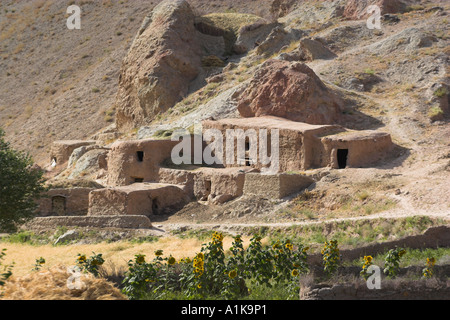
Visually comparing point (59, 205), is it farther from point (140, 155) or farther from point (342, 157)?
point (342, 157)

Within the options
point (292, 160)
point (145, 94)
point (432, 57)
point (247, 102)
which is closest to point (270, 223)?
point (292, 160)

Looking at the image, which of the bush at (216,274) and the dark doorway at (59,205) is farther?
the dark doorway at (59,205)

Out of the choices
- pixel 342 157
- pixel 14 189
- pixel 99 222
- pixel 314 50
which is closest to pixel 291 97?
pixel 342 157

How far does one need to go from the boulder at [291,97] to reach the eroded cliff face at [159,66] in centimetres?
906

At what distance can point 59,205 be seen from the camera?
75.3ft

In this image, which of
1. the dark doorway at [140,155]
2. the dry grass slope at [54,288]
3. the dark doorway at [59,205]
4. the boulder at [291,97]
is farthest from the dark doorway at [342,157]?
the dry grass slope at [54,288]

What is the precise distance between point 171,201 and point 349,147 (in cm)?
705

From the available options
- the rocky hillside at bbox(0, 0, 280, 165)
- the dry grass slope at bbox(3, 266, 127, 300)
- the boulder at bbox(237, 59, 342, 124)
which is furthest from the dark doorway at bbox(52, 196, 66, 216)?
the rocky hillside at bbox(0, 0, 280, 165)

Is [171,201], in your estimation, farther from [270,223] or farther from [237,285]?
[237,285]

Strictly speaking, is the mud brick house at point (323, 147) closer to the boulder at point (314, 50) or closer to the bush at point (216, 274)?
the boulder at point (314, 50)

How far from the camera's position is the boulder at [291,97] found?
1008 inches

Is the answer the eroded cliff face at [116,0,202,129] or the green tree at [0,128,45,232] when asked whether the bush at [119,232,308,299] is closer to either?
the green tree at [0,128,45,232]

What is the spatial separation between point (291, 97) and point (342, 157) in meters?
4.47

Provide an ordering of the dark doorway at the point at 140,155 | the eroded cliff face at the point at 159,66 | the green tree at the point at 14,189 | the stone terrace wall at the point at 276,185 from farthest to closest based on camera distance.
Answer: the eroded cliff face at the point at 159,66 → the dark doorway at the point at 140,155 → the stone terrace wall at the point at 276,185 → the green tree at the point at 14,189
